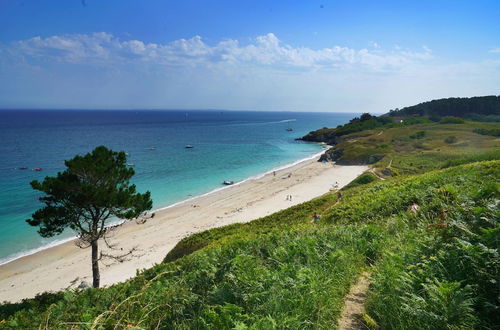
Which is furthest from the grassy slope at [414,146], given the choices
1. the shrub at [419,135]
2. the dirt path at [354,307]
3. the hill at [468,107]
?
the hill at [468,107]

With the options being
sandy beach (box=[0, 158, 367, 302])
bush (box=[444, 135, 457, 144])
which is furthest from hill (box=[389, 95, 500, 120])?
sandy beach (box=[0, 158, 367, 302])

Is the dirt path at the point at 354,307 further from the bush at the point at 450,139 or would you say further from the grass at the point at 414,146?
the bush at the point at 450,139

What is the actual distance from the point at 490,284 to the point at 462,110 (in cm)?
16020

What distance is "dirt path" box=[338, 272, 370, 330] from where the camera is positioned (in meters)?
4.50

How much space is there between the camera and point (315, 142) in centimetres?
13350

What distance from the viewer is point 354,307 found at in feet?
16.6

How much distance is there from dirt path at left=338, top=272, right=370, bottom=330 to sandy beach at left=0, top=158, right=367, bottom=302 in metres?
9.04

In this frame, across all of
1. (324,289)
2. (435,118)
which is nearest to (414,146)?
(324,289)

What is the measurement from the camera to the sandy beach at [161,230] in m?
24.6

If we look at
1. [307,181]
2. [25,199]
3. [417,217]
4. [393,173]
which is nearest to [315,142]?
[307,181]

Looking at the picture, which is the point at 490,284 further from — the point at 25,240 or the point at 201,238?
the point at 25,240

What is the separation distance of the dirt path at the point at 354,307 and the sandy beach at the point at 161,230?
9.04 m

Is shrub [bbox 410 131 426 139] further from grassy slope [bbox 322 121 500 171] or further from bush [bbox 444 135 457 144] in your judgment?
bush [bbox 444 135 457 144]

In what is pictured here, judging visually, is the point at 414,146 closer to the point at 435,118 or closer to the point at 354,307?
the point at 354,307
